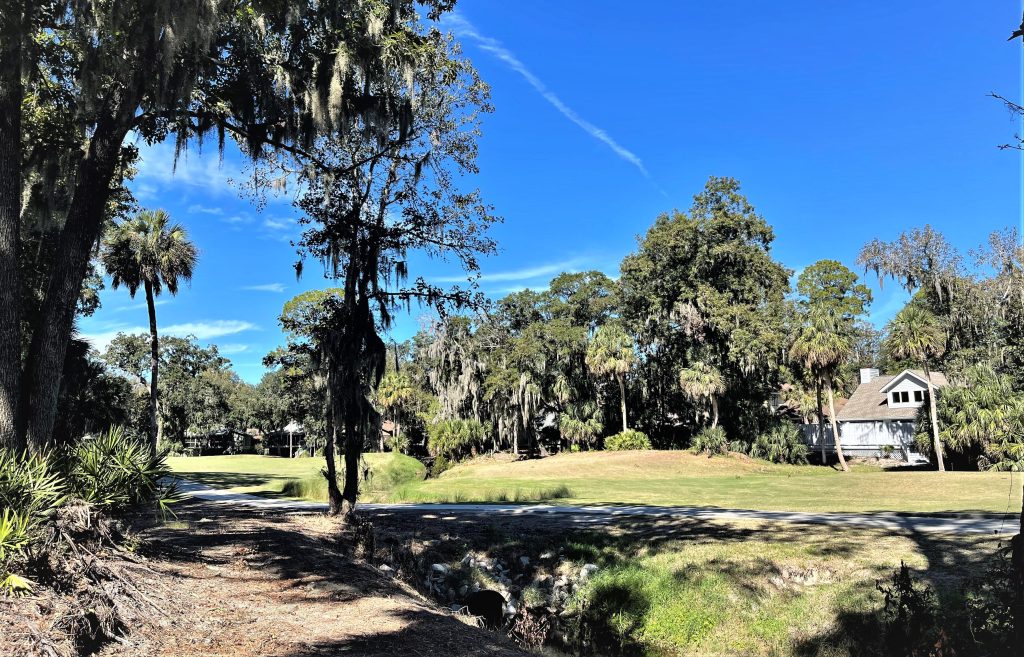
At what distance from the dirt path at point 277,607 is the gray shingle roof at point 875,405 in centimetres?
4551

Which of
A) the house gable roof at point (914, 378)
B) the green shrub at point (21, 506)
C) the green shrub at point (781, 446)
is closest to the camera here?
the green shrub at point (21, 506)

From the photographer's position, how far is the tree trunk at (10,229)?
27.8ft

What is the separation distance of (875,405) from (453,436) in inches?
1285

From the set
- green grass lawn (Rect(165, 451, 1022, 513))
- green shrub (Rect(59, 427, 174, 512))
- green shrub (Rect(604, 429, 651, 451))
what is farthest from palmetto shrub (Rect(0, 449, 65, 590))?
green shrub (Rect(604, 429, 651, 451))

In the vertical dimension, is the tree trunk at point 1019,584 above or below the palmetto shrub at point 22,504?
below

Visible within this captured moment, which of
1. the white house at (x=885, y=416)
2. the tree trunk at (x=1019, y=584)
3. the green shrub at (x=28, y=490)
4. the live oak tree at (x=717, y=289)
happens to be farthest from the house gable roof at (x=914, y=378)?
the green shrub at (x=28, y=490)

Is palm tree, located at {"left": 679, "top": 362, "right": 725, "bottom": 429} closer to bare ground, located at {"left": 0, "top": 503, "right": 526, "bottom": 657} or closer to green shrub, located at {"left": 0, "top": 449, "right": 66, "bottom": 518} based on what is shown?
bare ground, located at {"left": 0, "top": 503, "right": 526, "bottom": 657}

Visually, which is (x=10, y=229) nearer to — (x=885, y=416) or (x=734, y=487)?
(x=734, y=487)

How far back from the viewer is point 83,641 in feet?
16.4

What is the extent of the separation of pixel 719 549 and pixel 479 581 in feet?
15.4

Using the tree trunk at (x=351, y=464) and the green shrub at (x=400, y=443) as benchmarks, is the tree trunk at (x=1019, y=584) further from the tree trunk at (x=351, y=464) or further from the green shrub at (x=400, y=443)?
the green shrub at (x=400, y=443)

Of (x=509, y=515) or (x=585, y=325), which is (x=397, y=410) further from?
(x=509, y=515)

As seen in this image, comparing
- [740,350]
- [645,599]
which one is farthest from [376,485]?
[740,350]

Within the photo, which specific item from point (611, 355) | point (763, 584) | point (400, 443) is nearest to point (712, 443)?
point (611, 355)
